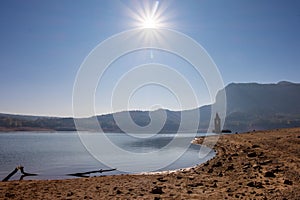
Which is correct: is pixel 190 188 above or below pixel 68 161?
above

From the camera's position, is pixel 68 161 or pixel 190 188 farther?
pixel 68 161

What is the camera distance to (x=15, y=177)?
27.3 meters

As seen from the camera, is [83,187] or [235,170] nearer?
[83,187]

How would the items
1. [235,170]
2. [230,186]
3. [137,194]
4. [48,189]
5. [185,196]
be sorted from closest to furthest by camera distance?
[185,196], [137,194], [230,186], [48,189], [235,170]

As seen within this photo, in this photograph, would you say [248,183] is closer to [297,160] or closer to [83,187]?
[297,160]

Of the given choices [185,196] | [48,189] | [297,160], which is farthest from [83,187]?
[297,160]

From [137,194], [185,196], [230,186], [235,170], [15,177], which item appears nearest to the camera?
[185,196]

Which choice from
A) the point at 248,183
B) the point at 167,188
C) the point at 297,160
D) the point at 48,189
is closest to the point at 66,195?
the point at 48,189

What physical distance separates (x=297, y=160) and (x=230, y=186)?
9.42 m

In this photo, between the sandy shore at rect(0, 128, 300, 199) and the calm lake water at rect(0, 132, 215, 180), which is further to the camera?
the calm lake water at rect(0, 132, 215, 180)

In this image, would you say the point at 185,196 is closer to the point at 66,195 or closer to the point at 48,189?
the point at 66,195

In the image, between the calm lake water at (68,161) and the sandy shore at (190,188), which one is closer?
the sandy shore at (190,188)

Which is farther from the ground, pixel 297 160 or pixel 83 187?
pixel 297 160

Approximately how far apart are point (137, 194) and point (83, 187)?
4.74 m
